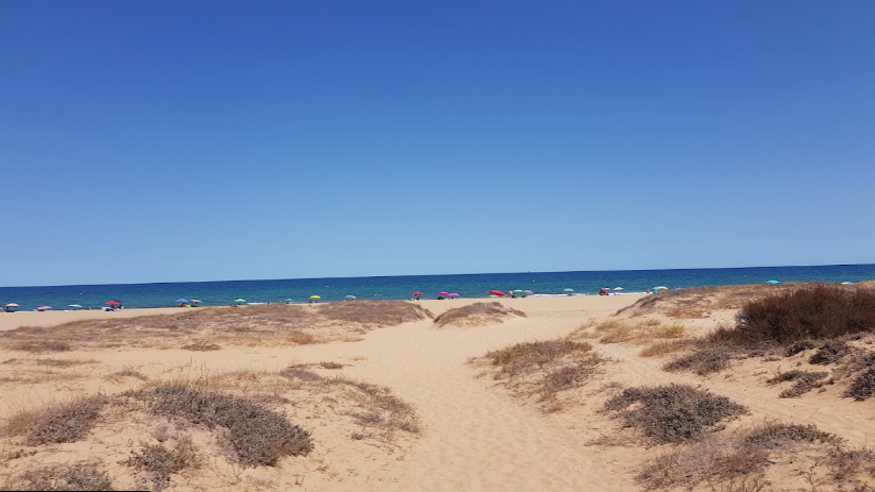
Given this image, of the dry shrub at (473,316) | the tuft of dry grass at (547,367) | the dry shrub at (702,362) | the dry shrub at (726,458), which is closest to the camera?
the dry shrub at (726,458)

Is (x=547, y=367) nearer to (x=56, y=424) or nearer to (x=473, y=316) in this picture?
(x=56, y=424)

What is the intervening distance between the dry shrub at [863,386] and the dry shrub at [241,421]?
34.2ft

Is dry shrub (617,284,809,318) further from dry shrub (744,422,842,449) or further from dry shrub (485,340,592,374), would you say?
dry shrub (744,422,842,449)

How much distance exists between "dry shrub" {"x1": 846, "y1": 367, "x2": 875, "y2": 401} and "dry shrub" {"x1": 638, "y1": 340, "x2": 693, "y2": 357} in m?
7.64

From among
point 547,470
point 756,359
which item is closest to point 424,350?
point 756,359

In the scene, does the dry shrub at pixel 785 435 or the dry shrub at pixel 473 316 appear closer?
the dry shrub at pixel 785 435

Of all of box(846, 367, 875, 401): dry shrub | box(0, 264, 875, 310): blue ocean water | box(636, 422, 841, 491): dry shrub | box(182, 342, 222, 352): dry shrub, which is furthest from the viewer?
box(0, 264, 875, 310): blue ocean water

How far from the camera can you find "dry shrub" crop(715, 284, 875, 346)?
15.1m

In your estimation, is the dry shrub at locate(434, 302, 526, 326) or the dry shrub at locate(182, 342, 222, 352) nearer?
the dry shrub at locate(182, 342, 222, 352)

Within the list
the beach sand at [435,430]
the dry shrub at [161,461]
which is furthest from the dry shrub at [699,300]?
the dry shrub at [161,461]

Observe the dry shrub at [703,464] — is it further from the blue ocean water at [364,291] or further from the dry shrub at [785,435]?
the blue ocean water at [364,291]

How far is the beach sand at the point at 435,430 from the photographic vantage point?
738cm

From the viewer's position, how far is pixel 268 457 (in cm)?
818

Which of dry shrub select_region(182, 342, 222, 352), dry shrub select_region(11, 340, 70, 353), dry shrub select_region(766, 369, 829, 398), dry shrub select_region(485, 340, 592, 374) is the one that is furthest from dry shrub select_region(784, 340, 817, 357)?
dry shrub select_region(11, 340, 70, 353)
